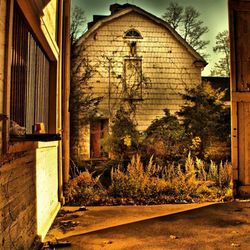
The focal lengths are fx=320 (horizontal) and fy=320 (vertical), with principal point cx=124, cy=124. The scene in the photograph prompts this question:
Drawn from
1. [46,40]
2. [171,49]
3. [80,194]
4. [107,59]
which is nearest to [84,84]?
[107,59]

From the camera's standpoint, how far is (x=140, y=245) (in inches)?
162

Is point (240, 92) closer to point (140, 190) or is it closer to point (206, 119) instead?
point (140, 190)

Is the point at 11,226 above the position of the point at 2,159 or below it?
below

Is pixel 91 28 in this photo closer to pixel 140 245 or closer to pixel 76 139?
pixel 76 139

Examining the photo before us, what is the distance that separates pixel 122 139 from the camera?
11516 millimetres

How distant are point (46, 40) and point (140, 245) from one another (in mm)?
3279

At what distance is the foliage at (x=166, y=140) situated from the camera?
10773mm

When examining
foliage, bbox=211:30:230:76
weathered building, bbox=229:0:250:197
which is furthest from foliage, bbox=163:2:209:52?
weathered building, bbox=229:0:250:197

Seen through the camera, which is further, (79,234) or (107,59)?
(107,59)

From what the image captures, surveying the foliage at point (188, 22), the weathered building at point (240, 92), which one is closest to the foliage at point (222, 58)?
the foliage at point (188, 22)

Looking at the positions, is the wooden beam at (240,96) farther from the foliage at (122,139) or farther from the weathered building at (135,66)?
the weathered building at (135,66)

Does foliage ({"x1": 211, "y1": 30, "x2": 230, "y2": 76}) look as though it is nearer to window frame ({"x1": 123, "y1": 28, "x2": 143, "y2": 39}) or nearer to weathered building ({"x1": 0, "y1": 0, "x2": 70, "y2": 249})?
window frame ({"x1": 123, "y1": 28, "x2": 143, "y2": 39})

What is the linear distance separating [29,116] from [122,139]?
719 centimetres

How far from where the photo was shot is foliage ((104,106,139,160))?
445 inches
